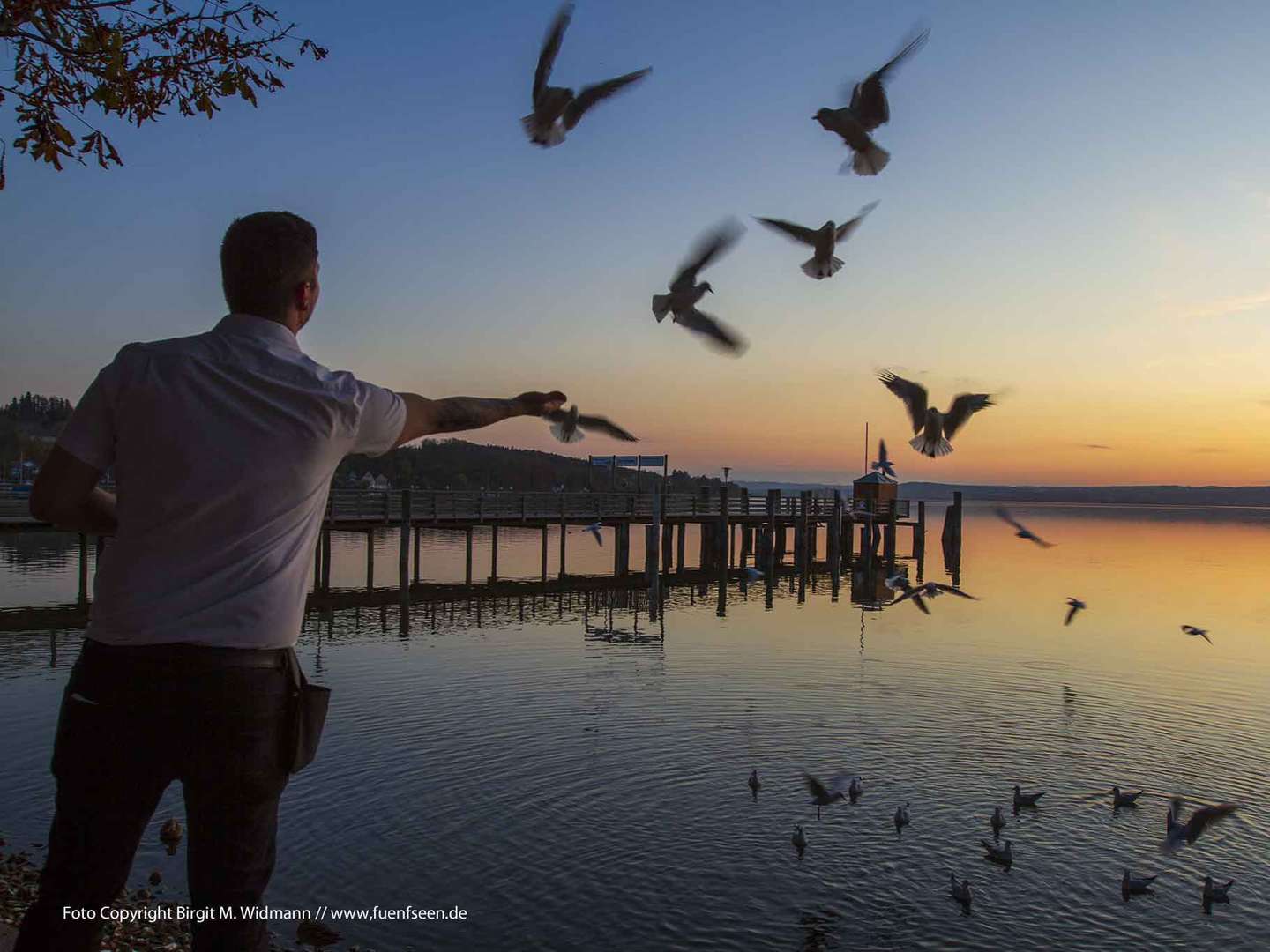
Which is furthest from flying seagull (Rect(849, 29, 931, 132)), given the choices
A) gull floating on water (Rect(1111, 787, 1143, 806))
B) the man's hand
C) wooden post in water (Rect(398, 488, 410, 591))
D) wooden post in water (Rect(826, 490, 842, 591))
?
wooden post in water (Rect(826, 490, 842, 591))

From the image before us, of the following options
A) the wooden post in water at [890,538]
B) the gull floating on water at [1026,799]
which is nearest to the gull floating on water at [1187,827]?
the gull floating on water at [1026,799]

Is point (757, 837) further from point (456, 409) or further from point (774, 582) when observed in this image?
point (774, 582)

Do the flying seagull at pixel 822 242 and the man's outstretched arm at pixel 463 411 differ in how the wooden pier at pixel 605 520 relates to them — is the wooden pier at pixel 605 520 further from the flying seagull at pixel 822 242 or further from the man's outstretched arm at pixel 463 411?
the man's outstretched arm at pixel 463 411

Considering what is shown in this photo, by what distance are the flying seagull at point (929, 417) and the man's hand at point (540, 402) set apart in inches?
243

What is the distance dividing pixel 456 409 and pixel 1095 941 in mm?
9277

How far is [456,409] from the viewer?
3146mm

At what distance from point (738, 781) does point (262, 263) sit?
1268 centimetres

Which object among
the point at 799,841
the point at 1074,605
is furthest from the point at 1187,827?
the point at 1074,605

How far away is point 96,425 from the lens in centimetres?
264

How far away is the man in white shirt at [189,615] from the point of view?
2594mm

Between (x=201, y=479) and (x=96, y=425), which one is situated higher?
(x=96, y=425)

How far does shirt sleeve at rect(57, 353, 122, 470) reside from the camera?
2.62 metres

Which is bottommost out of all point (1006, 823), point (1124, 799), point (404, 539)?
point (1006, 823)

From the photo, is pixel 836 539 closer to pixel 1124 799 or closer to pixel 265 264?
pixel 1124 799
